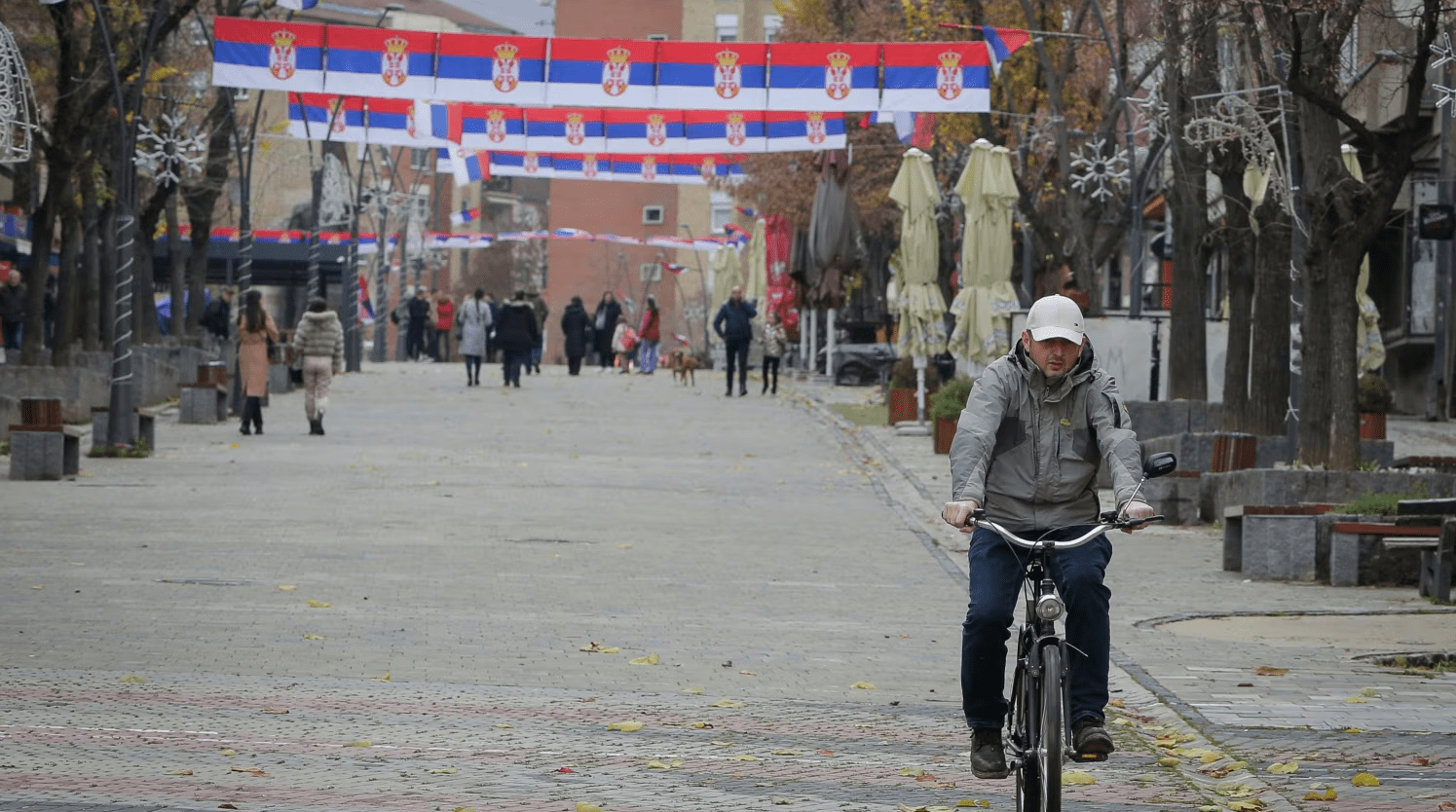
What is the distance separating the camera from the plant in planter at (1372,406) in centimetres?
2495

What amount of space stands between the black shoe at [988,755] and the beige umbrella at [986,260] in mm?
21063

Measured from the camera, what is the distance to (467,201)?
12544 cm

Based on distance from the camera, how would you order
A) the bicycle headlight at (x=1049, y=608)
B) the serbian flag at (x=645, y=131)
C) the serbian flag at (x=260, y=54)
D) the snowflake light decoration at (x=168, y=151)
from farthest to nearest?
1. the serbian flag at (x=645, y=131)
2. the snowflake light decoration at (x=168, y=151)
3. the serbian flag at (x=260, y=54)
4. the bicycle headlight at (x=1049, y=608)

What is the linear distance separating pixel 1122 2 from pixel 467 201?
10029cm

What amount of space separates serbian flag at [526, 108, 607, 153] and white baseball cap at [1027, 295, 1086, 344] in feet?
101

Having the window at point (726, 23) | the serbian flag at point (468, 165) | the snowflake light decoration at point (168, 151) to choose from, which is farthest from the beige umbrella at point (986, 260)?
the window at point (726, 23)

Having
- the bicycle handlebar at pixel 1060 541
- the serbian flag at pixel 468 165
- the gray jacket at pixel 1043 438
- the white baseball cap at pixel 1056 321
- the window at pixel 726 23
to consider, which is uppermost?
the window at pixel 726 23

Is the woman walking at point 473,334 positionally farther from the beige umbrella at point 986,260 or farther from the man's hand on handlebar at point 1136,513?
the man's hand on handlebar at point 1136,513

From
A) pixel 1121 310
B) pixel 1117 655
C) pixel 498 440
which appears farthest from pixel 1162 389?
pixel 1117 655

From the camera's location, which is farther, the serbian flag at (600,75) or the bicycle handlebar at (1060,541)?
the serbian flag at (600,75)

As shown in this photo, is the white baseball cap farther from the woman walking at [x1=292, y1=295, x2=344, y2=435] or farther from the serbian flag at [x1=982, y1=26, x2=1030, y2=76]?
the woman walking at [x1=292, y1=295, x2=344, y2=435]

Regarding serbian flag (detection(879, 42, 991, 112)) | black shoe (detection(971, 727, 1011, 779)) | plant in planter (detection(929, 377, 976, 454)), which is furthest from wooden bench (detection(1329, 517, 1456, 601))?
serbian flag (detection(879, 42, 991, 112))

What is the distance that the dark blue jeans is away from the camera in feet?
23.8

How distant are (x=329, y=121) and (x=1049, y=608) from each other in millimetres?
30421
